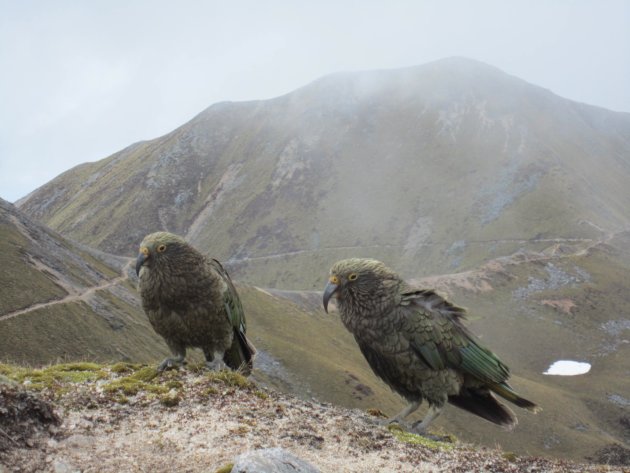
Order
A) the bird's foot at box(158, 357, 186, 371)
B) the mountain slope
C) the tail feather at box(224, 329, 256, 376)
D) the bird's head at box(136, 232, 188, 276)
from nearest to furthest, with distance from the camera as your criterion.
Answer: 1. the bird's head at box(136, 232, 188, 276)
2. the bird's foot at box(158, 357, 186, 371)
3. the tail feather at box(224, 329, 256, 376)
4. the mountain slope

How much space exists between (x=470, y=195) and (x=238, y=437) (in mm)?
199880

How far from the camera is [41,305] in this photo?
59688 millimetres

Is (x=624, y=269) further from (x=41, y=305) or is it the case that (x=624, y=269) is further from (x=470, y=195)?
(x=41, y=305)

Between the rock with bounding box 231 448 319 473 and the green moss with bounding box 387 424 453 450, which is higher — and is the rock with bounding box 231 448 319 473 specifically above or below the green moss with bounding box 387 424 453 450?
above

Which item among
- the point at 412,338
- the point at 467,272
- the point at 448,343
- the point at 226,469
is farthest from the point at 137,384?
the point at 467,272

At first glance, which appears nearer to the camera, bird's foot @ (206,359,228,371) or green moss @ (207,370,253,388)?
green moss @ (207,370,253,388)

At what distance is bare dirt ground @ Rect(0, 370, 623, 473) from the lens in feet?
26.7

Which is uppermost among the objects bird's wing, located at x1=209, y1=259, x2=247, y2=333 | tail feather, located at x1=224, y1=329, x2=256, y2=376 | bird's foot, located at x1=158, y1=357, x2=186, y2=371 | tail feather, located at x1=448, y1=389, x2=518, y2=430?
bird's wing, located at x1=209, y1=259, x2=247, y2=333

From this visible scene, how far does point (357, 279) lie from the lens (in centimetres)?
1234

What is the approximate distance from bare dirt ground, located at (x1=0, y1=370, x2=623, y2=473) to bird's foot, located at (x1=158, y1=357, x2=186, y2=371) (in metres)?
0.38

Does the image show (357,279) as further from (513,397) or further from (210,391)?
(513,397)

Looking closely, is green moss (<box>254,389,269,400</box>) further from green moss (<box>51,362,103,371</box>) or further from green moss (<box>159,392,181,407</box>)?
green moss (<box>51,362,103,371</box>)

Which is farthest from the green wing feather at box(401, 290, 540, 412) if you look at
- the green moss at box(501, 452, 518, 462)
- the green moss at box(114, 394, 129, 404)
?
the green moss at box(114, 394, 129, 404)

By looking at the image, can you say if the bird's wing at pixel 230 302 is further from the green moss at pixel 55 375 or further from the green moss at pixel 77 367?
the green moss at pixel 77 367
